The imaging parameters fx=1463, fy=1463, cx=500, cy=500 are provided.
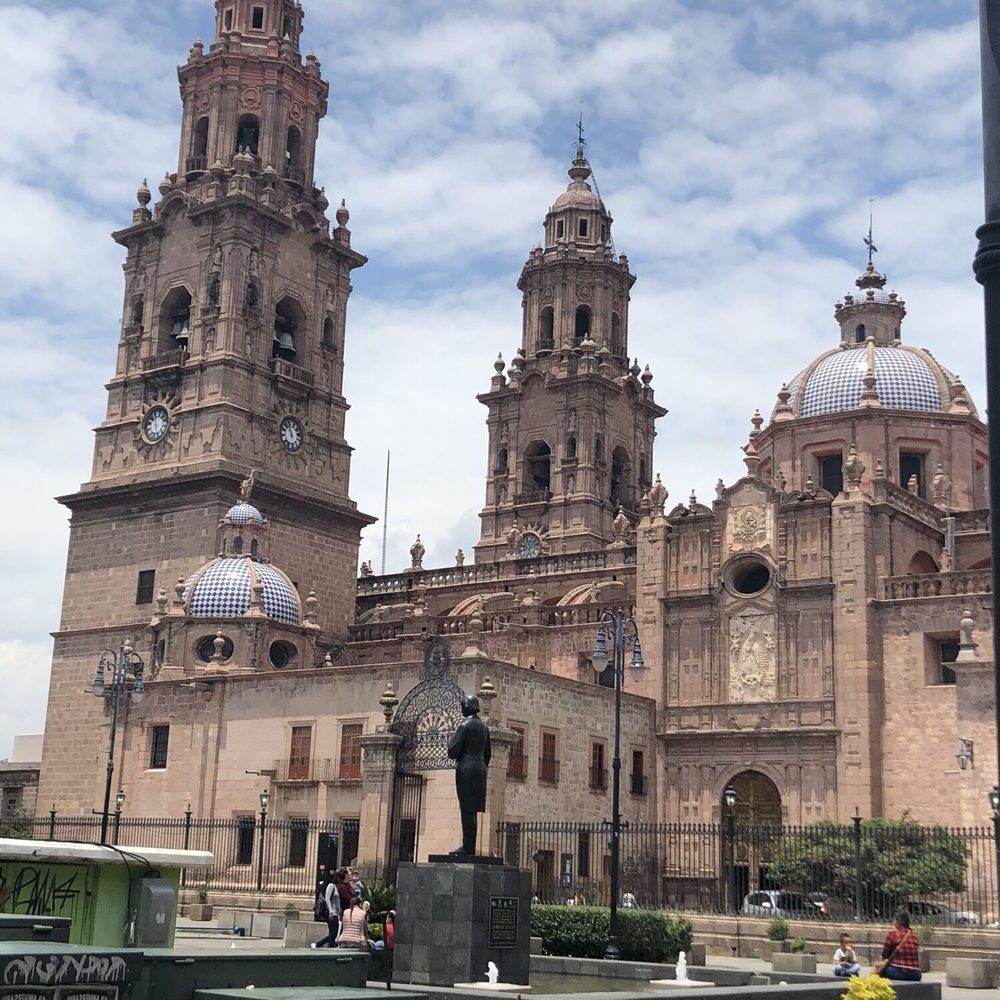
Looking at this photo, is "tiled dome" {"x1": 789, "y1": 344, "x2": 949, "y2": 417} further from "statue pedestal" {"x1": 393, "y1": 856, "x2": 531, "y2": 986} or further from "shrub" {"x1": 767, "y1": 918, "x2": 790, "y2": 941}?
"statue pedestal" {"x1": 393, "y1": 856, "x2": 531, "y2": 986}

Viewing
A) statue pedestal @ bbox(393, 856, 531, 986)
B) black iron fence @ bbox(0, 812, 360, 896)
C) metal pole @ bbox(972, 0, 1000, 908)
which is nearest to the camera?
metal pole @ bbox(972, 0, 1000, 908)

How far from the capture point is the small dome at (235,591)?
48938mm

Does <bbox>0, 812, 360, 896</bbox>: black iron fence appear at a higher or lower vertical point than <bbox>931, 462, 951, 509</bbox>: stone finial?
lower

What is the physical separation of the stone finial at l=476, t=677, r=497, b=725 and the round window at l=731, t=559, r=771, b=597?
34.1ft

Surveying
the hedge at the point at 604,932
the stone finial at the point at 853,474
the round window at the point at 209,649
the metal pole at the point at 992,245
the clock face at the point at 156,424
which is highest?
the clock face at the point at 156,424

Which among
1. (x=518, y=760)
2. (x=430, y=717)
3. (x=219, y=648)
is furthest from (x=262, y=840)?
(x=219, y=648)

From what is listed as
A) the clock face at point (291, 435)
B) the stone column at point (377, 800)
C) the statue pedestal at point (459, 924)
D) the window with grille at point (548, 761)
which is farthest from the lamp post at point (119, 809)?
the statue pedestal at point (459, 924)

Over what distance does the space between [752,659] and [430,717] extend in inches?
489

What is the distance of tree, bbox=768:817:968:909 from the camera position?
31.7 meters

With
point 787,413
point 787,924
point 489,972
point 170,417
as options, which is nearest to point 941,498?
point 787,413

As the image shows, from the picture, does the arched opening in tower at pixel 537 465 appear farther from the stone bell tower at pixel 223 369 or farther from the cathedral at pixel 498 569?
the stone bell tower at pixel 223 369

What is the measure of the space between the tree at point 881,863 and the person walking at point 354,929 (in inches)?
493

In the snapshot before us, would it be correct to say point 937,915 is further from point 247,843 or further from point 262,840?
point 247,843

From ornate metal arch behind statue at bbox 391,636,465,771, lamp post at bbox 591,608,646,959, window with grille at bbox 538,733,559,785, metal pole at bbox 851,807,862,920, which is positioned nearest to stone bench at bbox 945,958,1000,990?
metal pole at bbox 851,807,862,920
